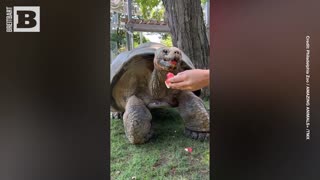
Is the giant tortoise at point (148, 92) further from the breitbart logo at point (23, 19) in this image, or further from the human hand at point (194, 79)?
the breitbart logo at point (23, 19)

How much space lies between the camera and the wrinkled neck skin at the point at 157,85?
220cm

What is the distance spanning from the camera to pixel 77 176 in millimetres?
1209

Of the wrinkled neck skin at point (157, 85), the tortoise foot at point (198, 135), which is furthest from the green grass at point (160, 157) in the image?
the wrinkled neck skin at point (157, 85)

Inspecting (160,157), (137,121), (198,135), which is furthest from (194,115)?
(160,157)

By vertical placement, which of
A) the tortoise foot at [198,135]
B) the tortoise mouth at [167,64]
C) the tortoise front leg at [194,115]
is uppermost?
the tortoise mouth at [167,64]

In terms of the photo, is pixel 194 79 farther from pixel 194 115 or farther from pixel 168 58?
pixel 194 115

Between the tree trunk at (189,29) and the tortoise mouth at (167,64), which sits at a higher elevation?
the tree trunk at (189,29)

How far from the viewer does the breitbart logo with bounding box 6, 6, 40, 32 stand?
3.82 feet

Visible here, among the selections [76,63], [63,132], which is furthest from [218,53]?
[63,132]

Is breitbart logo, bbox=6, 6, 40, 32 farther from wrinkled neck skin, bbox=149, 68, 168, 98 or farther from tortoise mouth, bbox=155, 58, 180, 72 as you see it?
wrinkled neck skin, bbox=149, 68, 168, 98

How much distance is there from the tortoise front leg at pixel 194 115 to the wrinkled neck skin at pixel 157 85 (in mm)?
121

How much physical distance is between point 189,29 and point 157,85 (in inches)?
19.2

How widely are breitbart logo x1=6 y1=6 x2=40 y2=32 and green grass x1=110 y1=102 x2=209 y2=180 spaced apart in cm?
65

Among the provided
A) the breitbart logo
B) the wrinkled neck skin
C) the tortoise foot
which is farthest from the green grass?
the breitbart logo
